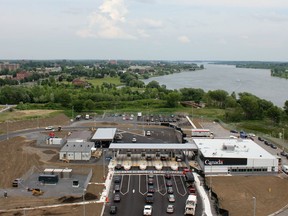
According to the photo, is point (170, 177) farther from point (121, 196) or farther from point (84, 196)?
point (84, 196)

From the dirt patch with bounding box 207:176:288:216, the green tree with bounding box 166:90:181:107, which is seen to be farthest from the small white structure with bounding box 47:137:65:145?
the green tree with bounding box 166:90:181:107

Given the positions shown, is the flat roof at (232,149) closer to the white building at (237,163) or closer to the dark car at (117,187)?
the white building at (237,163)

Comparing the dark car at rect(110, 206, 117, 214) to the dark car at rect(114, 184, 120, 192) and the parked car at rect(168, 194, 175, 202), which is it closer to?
the dark car at rect(114, 184, 120, 192)

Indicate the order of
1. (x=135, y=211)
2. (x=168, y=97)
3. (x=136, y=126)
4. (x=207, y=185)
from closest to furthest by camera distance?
(x=135, y=211) → (x=207, y=185) → (x=136, y=126) → (x=168, y=97)

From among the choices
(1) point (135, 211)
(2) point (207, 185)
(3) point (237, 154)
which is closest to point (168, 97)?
(3) point (237, 154)

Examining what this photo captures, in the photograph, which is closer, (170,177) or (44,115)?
(170,177)

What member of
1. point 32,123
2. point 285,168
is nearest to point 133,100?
point 32,123

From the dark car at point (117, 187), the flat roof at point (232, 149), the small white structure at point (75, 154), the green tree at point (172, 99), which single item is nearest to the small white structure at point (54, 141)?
the small white structure at point (75, 154)
